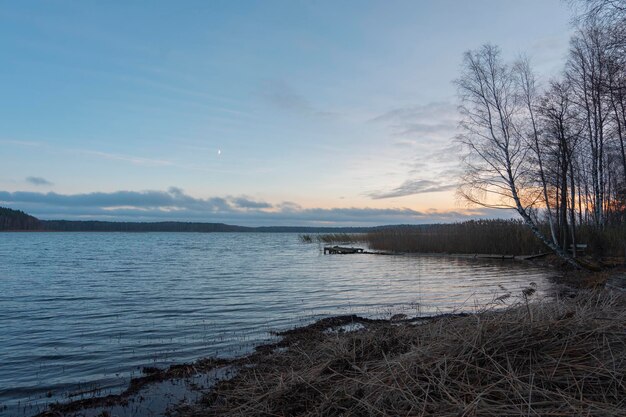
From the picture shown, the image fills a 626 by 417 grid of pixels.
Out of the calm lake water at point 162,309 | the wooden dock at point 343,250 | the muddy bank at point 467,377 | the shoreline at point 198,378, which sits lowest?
the calm lake water at point 162,309

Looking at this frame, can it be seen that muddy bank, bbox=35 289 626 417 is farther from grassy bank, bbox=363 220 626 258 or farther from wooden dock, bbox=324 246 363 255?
wooden dock, bbox=324 246 363 255

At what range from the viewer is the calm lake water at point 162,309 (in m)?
7.61

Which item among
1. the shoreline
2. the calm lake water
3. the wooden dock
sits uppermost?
the wooden dock

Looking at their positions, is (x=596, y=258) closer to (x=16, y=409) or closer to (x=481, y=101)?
(x=481, y=101)

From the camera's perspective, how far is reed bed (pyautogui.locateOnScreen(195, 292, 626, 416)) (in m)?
3.12

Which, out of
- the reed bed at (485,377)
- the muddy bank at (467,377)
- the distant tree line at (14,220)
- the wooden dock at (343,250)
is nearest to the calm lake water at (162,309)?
the muddy bank at (467,377)

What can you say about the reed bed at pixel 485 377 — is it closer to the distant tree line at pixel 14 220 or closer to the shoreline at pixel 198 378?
the shoreline at pixel 198 378

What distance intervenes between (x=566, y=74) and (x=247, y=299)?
21491mm

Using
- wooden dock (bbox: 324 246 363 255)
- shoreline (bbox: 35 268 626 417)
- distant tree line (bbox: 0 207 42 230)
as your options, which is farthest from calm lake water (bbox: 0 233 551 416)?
distant tree line (bbox: 0 207 42 230)

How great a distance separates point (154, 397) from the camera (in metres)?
6.02

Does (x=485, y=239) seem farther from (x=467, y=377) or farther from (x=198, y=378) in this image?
(x=467, y=377)

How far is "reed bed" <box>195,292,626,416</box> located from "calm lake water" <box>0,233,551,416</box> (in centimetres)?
365

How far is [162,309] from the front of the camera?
43.4ft

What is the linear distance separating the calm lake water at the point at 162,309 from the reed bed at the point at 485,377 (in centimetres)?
365
